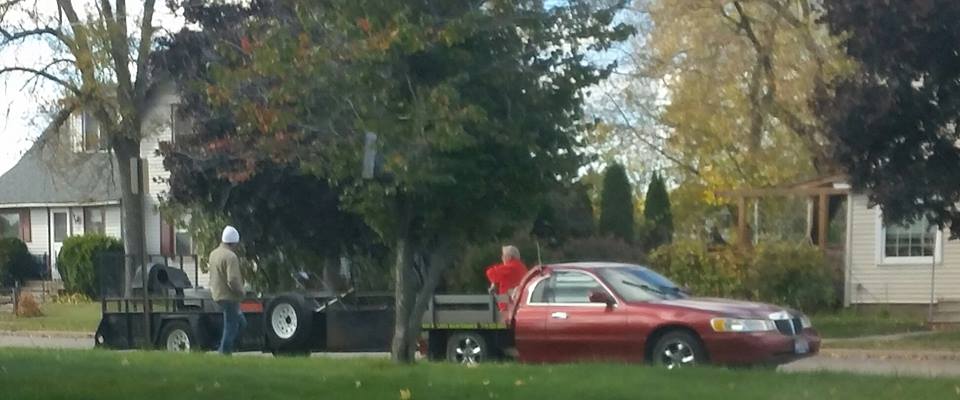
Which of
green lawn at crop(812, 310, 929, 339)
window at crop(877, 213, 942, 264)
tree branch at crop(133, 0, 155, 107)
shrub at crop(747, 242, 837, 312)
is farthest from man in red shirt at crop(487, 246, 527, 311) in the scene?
window at crop(877, 213, 942, 264)

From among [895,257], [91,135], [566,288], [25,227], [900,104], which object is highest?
A: [900,104]

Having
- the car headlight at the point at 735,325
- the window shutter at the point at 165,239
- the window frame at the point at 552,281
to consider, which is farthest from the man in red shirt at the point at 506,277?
the window shutter at the point at 165,239

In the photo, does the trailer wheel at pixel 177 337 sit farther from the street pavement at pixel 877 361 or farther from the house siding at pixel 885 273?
the house siding at pixel 885 273

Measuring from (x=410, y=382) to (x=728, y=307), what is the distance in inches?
212

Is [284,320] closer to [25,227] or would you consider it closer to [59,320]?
[59,320]

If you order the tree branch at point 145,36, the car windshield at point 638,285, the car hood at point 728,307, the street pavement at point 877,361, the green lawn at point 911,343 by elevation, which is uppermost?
→ the tree branch at point 145,36

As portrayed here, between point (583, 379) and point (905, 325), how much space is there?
1761 cm

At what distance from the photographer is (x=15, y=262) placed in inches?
1940

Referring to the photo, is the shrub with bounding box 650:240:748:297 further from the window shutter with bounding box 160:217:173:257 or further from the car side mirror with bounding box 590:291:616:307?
the window shutter with bounding box 160:217:173:257

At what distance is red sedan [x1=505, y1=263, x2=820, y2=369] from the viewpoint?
16.3 metres


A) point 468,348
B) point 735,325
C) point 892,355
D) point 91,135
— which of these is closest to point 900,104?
point 892,355

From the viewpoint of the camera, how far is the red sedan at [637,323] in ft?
53.6

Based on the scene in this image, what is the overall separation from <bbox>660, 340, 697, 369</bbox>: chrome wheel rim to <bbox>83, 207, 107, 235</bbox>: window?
36.3 m

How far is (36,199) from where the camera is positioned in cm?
5112
